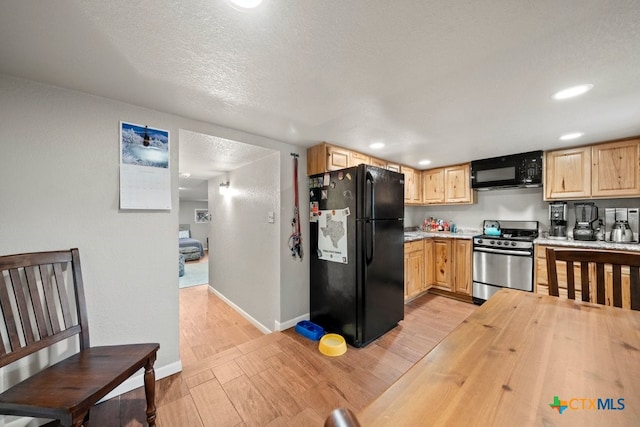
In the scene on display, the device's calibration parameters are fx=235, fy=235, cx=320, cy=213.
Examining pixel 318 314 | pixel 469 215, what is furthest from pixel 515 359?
pixel 469 215

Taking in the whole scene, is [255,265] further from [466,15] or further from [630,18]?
[630,18]

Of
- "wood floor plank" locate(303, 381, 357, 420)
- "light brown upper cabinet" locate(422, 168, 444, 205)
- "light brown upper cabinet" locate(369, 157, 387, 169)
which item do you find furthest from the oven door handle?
"wood floor plank" locate(303, 381, 357, 420)

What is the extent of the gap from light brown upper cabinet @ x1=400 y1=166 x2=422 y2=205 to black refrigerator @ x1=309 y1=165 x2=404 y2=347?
52.6 inches

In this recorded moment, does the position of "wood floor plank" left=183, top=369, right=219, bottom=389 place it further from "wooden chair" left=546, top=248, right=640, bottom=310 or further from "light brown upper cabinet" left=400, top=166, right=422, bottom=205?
"light brown upper cabinet" left=400, top=166, right=422, bottom=205

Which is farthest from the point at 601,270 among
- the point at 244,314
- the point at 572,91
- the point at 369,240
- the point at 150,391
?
the point at 244,314

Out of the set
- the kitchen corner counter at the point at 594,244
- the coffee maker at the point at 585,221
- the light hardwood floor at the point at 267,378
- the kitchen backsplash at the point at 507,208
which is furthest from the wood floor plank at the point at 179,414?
the coffee maker at the point at 585,221

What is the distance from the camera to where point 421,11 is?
95 centimetres

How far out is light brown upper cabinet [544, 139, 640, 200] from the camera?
7.99 ft

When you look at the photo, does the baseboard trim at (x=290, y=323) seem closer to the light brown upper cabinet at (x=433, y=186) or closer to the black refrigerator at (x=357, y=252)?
the black refrigerator at (x=357, y=252)

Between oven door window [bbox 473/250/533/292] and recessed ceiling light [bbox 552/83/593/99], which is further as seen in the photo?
oven door window [bbox 473/250/533/292]

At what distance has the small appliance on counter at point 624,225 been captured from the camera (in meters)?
2.62

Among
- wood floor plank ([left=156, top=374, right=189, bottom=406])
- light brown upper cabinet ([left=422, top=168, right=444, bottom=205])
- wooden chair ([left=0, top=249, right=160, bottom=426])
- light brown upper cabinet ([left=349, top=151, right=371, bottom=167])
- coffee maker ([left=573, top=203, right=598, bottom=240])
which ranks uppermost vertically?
light brown upper cabinet ([left=349, top=151, right=371, bottom=167])

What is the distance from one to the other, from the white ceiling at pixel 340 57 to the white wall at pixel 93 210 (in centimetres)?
15

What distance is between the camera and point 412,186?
3.98 m
